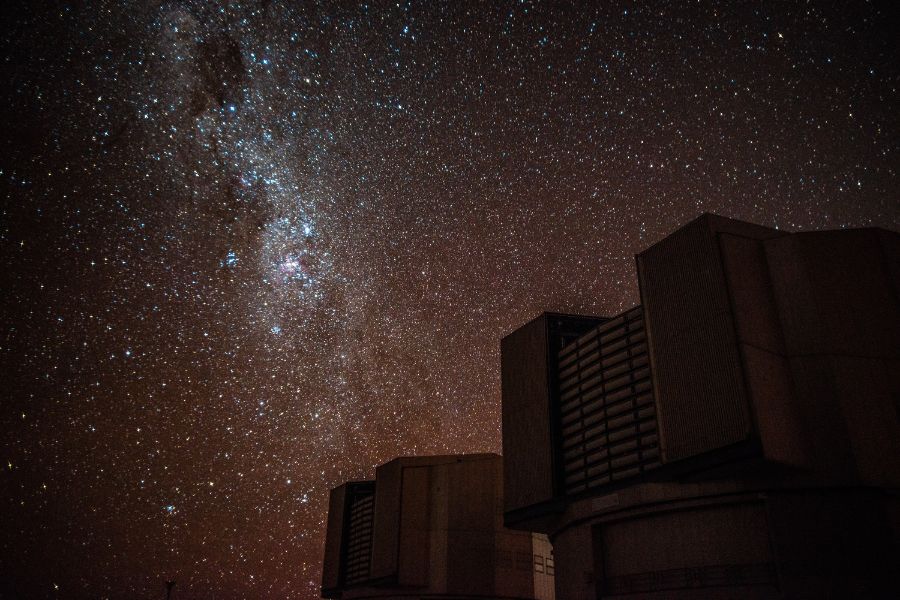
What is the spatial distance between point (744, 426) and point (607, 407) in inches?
193

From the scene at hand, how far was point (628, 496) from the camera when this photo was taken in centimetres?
1728

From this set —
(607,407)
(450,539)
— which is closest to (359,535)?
(450,539)

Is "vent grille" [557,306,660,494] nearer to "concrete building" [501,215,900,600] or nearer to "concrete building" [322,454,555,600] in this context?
"concrete building" [501,215,900,600]

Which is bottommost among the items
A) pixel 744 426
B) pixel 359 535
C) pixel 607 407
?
pixel 744 426

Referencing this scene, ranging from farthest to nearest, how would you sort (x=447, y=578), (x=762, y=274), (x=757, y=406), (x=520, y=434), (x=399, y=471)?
1. (x=399, y=471)
2. (x=447, y=578)
3. (x=520, y=434)
4. (x=762, y=274)
5. (x=757, y=406)

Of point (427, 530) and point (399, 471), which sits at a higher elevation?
point (399, 471)

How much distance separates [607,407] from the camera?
747 inches

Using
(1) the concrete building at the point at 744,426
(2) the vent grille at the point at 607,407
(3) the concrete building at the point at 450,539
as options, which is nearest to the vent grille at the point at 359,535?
(3) the concrete building at the point at 450,539

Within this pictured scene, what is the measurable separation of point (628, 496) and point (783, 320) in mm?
5721

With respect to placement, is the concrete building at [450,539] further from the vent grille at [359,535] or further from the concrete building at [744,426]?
the concrete building at [744,426]

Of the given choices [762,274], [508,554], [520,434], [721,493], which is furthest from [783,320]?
[508,554]

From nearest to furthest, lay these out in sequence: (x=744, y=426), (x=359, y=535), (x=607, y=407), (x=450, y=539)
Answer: (x=744, y=426), (x=607, y=407), (x=450, y=539), (x=359, y=535)

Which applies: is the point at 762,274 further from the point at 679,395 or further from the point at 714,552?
Answer: the point at 714,552

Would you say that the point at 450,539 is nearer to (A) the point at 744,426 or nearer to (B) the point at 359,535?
(B) the point at 359,535
